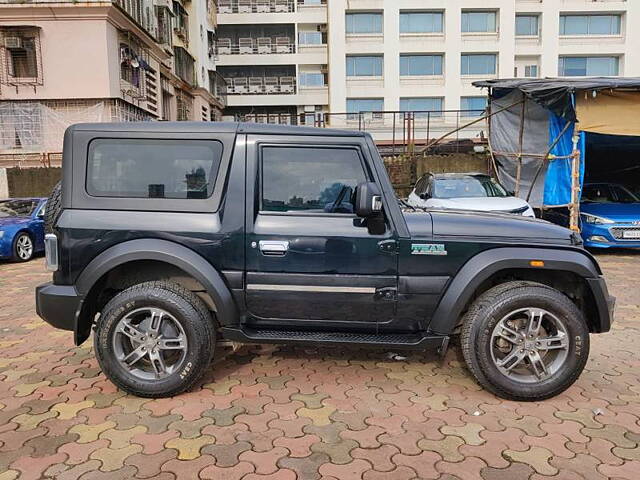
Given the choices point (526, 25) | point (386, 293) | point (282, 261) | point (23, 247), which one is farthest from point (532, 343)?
point (526, 25)

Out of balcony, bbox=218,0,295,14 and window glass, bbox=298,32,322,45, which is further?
window glass, bbox=298,32,322,45

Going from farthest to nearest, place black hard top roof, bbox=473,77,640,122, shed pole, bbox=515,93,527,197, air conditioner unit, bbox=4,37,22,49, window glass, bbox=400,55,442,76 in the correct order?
1. window glass, bbox=400,55,442,76
2. air conditioner unit, bbox=4,37,22,49
3. shed pole, bbox=515,93,527,197
4. black hard top roof, bbox=473,77,640,122

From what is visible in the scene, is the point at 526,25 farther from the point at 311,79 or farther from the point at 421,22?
the point at 311,79

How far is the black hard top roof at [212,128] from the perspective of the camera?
3.64 metres

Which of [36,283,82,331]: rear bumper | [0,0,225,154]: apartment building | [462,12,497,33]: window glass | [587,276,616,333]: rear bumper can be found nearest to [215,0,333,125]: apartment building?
[462,12,497,33]: window glass

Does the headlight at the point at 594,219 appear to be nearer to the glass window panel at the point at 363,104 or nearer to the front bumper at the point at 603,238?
the front bumper at the point at 603,238

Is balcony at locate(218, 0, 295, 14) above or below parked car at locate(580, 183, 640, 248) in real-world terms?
above

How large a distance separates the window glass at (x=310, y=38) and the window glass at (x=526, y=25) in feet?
50.1

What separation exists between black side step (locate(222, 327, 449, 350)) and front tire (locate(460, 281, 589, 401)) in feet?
0.91

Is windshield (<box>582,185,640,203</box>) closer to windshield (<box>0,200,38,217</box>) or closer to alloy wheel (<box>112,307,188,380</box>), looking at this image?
alloy wheel (<box>112,307,188,380</box>)

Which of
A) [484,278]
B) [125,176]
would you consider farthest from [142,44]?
[484,278]

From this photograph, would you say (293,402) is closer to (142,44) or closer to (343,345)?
(343,345)

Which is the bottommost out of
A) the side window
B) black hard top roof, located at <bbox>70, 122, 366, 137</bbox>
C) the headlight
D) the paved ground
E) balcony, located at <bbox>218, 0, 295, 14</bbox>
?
the paved ground

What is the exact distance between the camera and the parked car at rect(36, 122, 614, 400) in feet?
11.5
